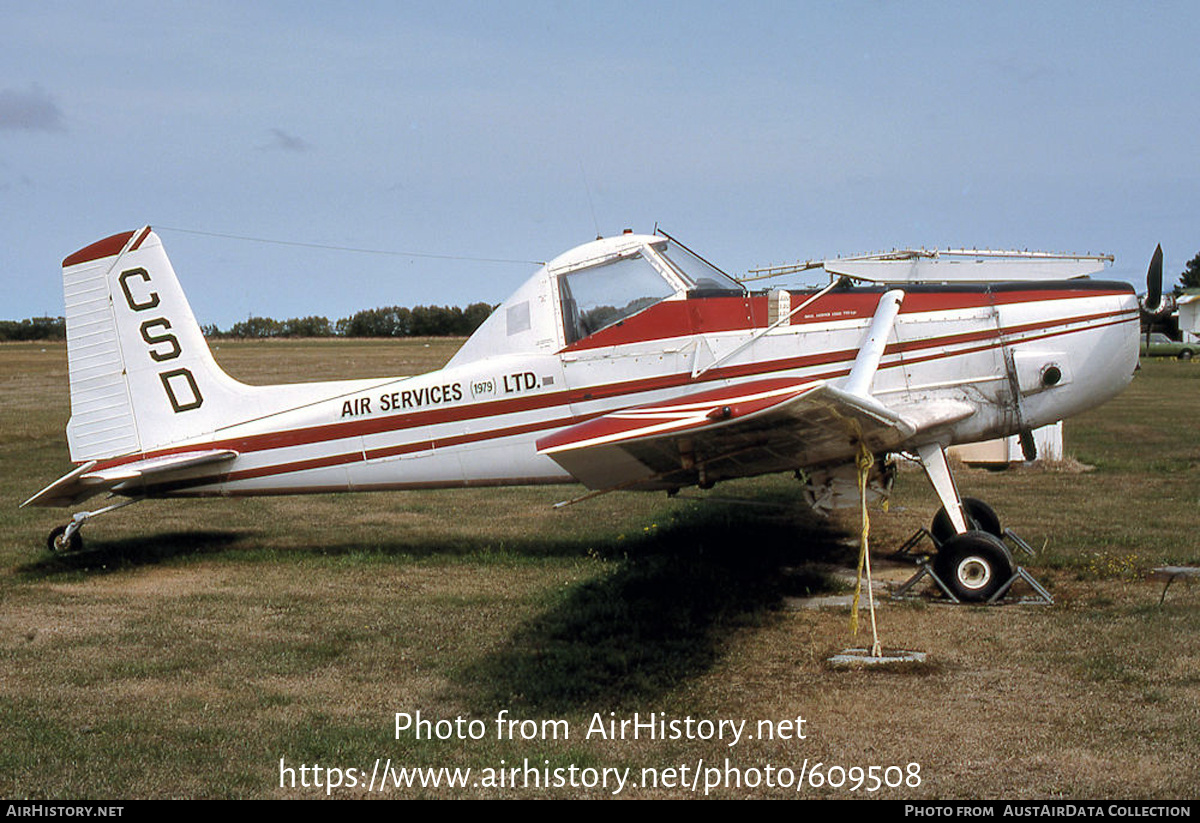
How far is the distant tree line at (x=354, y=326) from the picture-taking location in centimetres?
7506

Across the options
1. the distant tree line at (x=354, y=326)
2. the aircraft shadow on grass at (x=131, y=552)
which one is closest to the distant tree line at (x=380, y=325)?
the distant tree line at (x=354, y=326)

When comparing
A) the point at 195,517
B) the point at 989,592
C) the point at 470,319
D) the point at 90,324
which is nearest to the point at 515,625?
the point at 989,592

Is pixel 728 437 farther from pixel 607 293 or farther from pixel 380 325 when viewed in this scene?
pixel 380 325

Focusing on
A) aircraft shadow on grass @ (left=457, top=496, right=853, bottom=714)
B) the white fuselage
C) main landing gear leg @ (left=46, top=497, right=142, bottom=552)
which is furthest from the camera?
main landing gear leg @ (left=46, top=497, right=142, bottom=552)

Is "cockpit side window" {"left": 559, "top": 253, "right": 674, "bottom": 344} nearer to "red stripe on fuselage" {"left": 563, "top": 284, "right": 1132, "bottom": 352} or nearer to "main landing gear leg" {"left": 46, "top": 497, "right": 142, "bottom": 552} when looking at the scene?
"red stripe on fuselage" {"left": 563, "top": 284, "right": 1132, "bottom": 352}

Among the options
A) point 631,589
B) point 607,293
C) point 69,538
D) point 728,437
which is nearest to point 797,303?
point 607,293

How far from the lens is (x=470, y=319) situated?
6931 centimetres

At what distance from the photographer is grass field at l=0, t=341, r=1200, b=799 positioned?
4.62 m

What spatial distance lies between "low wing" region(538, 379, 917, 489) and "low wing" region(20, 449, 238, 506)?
172 inches

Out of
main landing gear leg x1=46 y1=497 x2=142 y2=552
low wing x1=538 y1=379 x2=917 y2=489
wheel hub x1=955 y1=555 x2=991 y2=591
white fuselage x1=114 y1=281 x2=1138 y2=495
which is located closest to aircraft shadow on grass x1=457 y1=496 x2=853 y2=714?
low wing x1=538 y1=379 x2=917 y2=489

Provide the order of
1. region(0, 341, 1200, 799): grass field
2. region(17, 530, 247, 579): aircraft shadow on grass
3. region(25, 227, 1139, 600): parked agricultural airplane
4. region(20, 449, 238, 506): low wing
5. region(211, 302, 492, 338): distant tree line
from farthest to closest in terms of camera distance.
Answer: region(211, 302, 492, 338): distant tree line < region(17, 530, 247, 579): aircraft shadow on grass < region(20, 449, 238, 506): low wing < region(25, 227, 1139, 600): parked agricultural airplane < region(0, 341, 1200, 799): grass field

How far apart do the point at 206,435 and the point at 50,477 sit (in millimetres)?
7269

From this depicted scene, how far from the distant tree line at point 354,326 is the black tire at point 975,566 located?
2276 inches

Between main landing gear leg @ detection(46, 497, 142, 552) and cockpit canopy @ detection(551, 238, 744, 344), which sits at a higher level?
cockpit canopy @ detection(551, 238, 744, 344)
